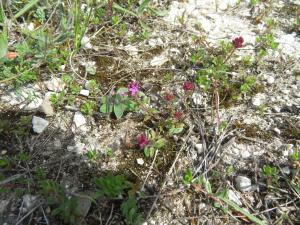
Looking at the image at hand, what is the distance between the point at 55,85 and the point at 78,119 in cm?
65

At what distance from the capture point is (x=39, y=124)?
7.44 feet

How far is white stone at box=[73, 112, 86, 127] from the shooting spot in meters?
2.33

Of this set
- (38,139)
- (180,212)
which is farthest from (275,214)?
(38,139)

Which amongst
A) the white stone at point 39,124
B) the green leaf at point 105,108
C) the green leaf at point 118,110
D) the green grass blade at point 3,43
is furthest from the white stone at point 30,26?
the green leaf at point 118,110

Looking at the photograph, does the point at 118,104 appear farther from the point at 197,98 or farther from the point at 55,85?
the point at 197,98

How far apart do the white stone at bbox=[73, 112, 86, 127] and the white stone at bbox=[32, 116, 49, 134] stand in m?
0.32

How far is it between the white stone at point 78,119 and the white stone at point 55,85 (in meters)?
0.47

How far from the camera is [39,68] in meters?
2.68

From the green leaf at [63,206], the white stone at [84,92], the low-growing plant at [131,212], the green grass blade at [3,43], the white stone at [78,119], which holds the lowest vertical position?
the low-growing plant at [131,212]

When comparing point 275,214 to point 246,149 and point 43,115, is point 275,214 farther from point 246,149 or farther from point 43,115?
point 43,115

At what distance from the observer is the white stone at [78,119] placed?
91.8 inches

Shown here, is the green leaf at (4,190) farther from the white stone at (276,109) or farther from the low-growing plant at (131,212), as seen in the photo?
the white stone at (276,109)

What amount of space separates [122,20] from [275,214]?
336 centimetres

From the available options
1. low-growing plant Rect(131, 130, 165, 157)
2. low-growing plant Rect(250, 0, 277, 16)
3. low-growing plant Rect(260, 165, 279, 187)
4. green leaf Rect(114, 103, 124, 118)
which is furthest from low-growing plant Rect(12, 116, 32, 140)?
low-growing plant Rect(250, 0, 277, 16)
